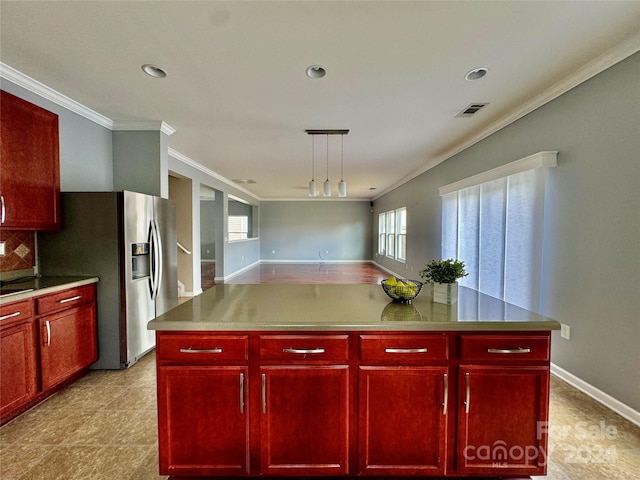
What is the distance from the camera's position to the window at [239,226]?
37.7 ft

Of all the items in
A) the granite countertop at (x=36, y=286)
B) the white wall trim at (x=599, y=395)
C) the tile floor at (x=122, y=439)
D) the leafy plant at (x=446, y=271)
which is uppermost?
the leafy plant at (x=446, y=271)

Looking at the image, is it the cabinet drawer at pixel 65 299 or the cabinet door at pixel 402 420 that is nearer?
the cabinet door at pixel 402 420

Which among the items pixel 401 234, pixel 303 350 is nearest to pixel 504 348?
pixel 303 350

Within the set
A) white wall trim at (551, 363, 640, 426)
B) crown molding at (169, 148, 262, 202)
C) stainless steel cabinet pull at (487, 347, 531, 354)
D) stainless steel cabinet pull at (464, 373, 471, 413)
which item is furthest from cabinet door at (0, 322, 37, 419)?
white wall trim at (551, 363, 640, 426)

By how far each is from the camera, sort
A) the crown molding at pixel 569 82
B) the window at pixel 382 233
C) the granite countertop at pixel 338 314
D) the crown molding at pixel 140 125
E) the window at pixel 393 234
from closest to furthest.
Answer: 1. the granite countertop at pixel 338 314
2. the crown molding at pixel 569 82
3. the crown molding at pixel 140 125
4. the window at pixel 393 234
5. the window at pixel 382 233

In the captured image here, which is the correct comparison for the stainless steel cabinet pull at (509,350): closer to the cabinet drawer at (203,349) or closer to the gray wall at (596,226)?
the cabinet drawer at (203,349)

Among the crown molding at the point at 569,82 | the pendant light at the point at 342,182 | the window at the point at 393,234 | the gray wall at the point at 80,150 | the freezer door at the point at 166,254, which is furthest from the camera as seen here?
the window at the point at 393,234

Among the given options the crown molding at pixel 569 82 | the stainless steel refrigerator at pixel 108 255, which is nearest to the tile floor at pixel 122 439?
the stainless steel refrigerator at pixel 108 255

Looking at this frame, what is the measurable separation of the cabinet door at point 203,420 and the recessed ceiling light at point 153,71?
2.24 meters

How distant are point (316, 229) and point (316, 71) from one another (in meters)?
9.47

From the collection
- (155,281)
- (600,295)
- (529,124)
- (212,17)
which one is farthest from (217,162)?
(600,295)

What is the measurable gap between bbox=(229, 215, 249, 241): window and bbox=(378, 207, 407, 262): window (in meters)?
5.17

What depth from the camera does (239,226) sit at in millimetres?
11562

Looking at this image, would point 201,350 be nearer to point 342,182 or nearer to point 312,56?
point 312,56
